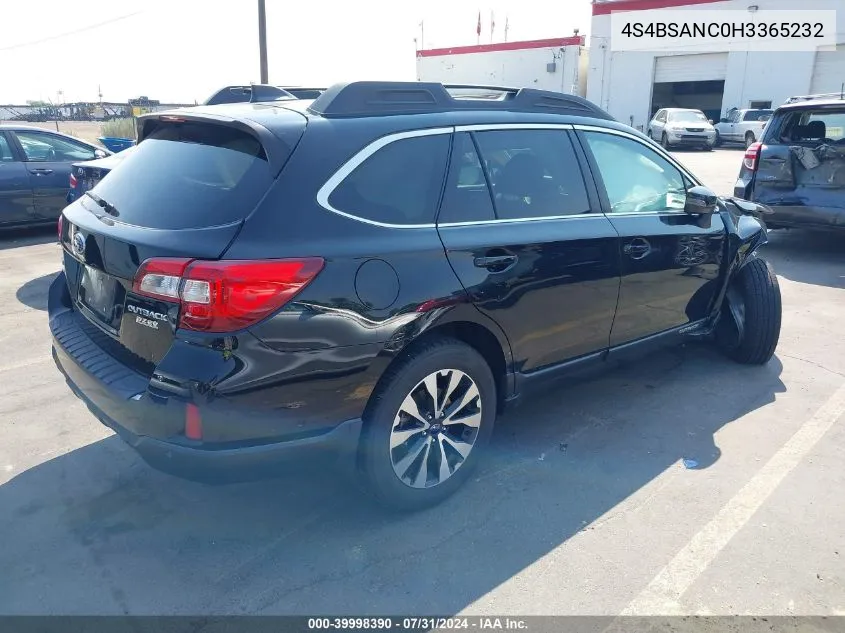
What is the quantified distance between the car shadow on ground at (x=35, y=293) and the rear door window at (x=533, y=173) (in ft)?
Result: 15.3

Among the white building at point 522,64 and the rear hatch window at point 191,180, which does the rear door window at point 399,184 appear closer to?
the rear hatch window at point 191,180

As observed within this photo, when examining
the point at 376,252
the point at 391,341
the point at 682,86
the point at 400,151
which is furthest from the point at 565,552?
the point at 682,86

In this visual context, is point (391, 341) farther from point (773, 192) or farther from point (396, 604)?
point (773, 192)

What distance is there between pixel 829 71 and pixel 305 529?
113 feet

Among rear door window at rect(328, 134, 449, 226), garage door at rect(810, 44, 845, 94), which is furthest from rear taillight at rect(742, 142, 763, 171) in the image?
garage door at rect(810, 44, 845, 94)

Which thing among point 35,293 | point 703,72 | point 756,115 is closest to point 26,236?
point 35,293

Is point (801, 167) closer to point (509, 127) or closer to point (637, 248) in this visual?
point (637, 248)

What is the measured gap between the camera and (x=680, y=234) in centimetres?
401

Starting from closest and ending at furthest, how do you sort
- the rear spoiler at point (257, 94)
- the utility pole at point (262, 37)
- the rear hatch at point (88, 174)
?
the rear spoiler at point (257, 94)
the rear hatch at point (88, 174)
the utility pole at point (262, 37)

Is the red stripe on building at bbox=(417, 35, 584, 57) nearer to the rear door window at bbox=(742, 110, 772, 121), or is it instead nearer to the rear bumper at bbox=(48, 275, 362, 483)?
the rear door window at bbox=(742, 110, 772, 121)

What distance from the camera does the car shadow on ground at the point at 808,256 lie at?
7.35m

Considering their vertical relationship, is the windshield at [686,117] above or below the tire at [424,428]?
above

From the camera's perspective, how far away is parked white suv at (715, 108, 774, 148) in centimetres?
2773

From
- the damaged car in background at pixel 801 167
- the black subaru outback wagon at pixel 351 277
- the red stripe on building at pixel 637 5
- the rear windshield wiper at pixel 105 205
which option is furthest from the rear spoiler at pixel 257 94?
the red stripe on building at pixel 637 5
